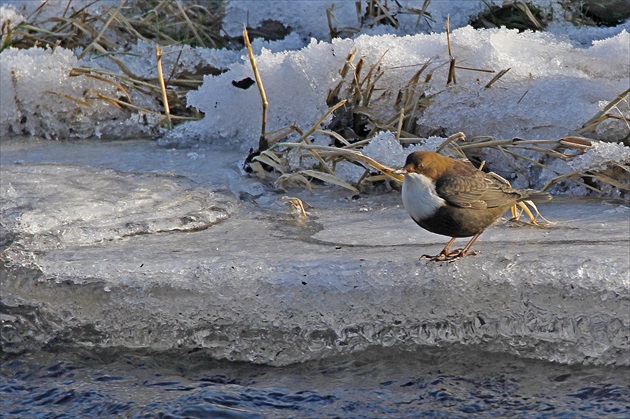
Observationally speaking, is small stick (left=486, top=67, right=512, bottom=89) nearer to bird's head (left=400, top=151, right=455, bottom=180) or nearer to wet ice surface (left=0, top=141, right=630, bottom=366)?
wet ice surface (left=0, top=141, right=630, bottom=366)

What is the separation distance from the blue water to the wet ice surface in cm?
6

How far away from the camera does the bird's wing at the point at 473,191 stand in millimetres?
2871

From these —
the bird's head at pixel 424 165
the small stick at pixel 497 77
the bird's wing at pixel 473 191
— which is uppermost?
the small stick at pixel 497 77

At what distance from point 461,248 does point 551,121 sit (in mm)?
1126

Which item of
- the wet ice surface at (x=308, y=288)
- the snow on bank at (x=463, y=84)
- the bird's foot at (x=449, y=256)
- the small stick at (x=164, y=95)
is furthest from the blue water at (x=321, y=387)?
the small stick at (x=164, y=95)

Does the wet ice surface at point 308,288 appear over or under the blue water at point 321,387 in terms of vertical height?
over

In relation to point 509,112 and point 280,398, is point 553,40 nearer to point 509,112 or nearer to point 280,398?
point 509,112

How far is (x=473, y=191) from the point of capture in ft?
9.61

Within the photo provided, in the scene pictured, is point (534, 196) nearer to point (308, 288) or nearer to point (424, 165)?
point (424, 165)

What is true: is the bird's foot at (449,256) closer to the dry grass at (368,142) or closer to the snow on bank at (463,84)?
the dry grass at (368,142)

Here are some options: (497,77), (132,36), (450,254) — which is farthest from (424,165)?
(132,36)

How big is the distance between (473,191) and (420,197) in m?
0.20

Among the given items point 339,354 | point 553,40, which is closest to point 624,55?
point 553,40

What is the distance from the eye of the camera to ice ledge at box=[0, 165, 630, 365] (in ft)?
9.16
